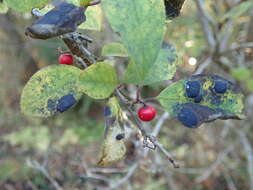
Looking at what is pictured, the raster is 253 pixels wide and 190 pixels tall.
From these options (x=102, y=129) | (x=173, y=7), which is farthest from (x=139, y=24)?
(x=102, y=129)

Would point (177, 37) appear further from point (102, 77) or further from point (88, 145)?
point (88, 145)

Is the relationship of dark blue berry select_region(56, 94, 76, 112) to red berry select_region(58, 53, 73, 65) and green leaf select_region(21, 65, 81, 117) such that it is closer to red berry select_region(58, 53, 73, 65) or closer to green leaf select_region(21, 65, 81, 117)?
green leaf select_region(21, 65, 81, 117)

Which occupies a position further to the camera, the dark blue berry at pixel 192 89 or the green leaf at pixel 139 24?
the dark blue berry at pixel 192 89

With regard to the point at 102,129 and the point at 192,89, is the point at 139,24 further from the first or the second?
the point at 102,129

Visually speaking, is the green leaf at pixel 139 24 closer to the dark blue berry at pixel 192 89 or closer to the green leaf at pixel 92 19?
the dark blue berry at pixel 192 89

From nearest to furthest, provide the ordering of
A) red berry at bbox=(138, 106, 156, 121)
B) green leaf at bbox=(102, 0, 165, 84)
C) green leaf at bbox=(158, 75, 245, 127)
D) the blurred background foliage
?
green leaf at bbox=(102, 0, 165, 84) → green leaf at bbox=(158, 75, 245, 127) → red berry at bbox=(138, 106, 156, 121) → the blurred background foliage

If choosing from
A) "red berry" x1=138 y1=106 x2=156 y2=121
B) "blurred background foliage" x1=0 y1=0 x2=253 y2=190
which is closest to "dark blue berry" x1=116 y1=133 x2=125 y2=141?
"red berry" x1=138 y1=106 x2=156 y2=121

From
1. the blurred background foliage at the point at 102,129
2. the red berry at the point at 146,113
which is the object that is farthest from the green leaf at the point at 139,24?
the blurred background foliage at the point at 102,129
